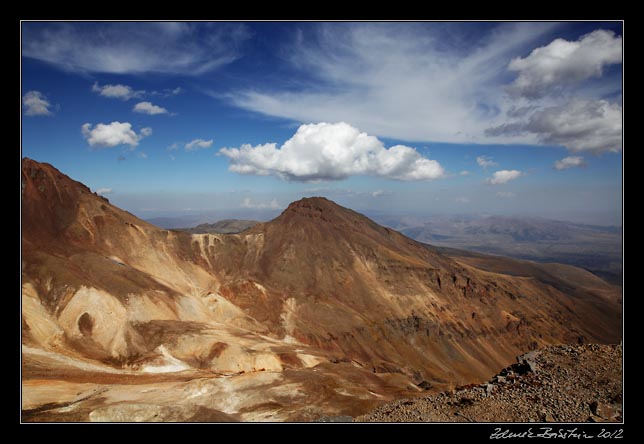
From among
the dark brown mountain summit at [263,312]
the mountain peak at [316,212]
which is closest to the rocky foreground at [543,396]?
the dark brown mountain summit at [263,312]

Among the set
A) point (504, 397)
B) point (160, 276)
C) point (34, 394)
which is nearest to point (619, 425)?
point (504, 397)

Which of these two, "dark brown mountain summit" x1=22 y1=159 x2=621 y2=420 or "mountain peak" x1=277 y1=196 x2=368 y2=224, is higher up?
"mountain peak" x1=277 y1=196 x2=368 y2=224

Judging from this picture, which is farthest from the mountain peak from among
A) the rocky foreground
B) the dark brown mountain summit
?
the rocky foreground

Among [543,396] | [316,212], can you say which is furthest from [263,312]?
[543,396]

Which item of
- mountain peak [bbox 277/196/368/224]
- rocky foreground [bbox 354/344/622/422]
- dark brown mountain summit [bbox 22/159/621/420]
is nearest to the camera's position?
rocky foreground [bbox 354/344/622/422]

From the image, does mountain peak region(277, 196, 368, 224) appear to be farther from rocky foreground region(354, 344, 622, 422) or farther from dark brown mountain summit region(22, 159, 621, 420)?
rocky foreground region(354, 344, 622, 422)

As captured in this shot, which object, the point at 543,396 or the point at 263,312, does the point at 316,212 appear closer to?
the point at 263,312

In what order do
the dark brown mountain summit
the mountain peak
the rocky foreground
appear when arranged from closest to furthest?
the rocky foreground
the dark brown mountain summit
the mountain peak

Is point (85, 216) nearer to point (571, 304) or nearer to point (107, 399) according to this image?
point (107, 399)
